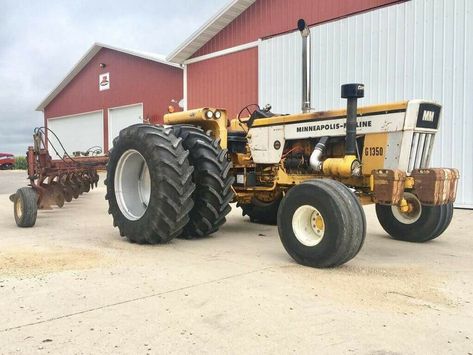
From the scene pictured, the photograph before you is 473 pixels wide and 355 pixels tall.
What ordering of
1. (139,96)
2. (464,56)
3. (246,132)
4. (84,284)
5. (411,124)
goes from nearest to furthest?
(84,284)
(411,124)
(246,132)
(464,56)
(139,96)

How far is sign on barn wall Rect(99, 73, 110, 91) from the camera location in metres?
23.8

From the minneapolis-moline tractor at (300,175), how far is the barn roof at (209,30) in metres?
7.61

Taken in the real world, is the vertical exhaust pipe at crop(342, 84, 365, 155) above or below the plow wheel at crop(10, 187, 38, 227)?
above

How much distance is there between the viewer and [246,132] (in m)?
7.32

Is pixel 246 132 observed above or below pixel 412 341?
above

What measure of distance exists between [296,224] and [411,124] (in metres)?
1.66

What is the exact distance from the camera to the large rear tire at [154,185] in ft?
19.1

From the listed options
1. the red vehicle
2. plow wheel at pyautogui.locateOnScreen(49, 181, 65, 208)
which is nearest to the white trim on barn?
plow wheel at pyautogui.locateOnScreen(49, 181, 65, 208)

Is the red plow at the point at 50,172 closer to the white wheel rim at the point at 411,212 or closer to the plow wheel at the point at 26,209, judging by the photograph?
the plow wheel at the point at 26,209

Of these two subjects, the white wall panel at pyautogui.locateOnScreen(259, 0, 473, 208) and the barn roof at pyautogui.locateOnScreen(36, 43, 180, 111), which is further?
the barn roof at pyautogui.locateOnScreen(36, 43, 180, 111)

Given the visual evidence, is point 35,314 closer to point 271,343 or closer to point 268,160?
point 271,343

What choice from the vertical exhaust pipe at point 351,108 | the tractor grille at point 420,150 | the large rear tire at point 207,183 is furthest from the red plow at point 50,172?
the tractor grille at point 420,150

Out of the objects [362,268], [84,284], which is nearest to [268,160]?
[362,268]

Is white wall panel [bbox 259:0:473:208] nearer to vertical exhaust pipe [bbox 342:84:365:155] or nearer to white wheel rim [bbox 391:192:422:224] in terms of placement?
white wheel rim [bbox 391:192:422:224]
